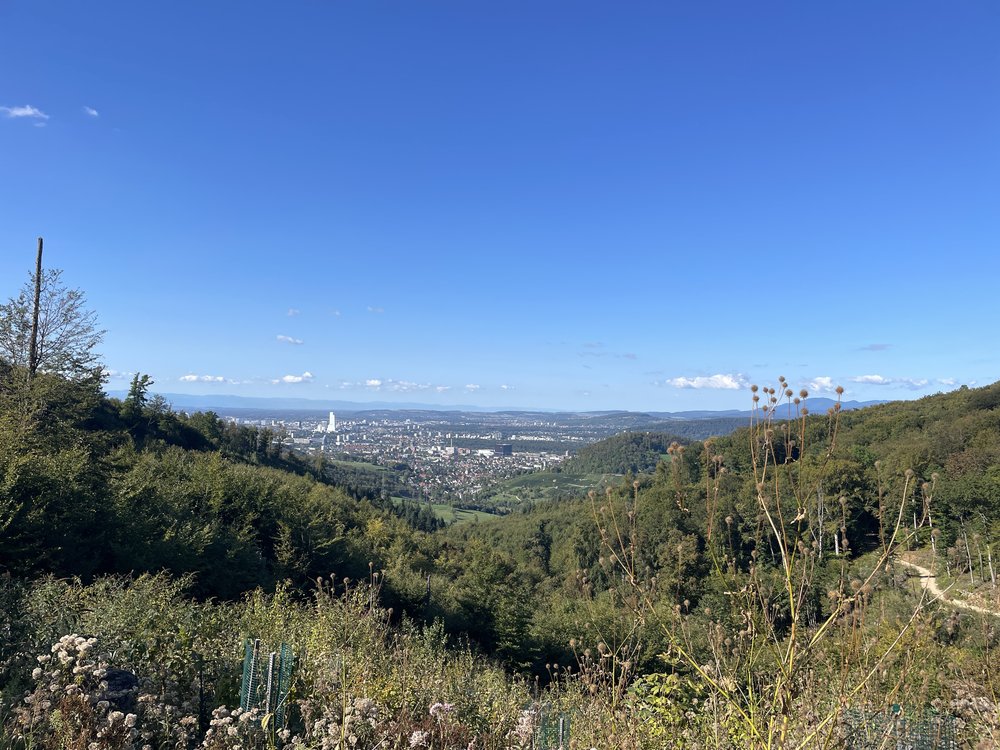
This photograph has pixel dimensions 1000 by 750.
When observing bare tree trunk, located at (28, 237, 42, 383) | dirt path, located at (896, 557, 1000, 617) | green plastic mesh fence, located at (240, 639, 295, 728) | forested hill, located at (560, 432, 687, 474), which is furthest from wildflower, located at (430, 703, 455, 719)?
forested hill, located at (560, 432, 687, 474)

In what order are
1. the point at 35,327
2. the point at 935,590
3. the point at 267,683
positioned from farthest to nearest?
the point at 35,327
the point at 267,683
the point at 935,590

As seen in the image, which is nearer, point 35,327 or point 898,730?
point 898,730

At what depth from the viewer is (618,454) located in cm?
12962

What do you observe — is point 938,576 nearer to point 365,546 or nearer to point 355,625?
point 355,625

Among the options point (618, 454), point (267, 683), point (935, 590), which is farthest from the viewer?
point (618, 454)

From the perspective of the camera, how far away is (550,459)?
170 metres

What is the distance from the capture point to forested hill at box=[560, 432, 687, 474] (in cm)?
12169

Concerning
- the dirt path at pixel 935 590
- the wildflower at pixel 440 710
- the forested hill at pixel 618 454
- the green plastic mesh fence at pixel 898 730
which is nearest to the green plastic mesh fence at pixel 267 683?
the wildflower at pixel 440 710

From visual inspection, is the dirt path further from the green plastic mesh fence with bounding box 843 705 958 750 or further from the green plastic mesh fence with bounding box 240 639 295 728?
the green plastic mesh fence with bounding box 240 639 295 728

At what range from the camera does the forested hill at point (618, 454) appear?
4791 inches

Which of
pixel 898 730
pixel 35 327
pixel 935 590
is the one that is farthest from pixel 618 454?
pixel 935 590

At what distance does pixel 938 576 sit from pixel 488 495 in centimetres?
11786

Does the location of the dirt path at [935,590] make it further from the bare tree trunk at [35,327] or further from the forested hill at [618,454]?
the forested hill at [618,454]

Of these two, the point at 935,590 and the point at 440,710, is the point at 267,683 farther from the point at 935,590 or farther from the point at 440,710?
the point at 935,590
